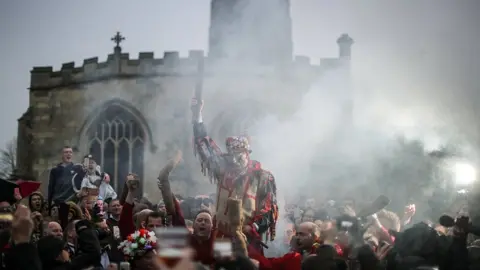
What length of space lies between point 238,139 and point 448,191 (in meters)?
6.17

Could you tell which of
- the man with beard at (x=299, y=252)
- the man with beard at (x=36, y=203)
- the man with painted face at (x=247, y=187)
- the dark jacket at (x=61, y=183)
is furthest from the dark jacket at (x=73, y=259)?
the dark jacket at (x=61, y=183)

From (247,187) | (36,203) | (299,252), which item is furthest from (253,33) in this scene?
(299,252)

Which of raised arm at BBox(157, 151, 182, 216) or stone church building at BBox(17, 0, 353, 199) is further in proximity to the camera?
stone church building at BBox(17, 0, 353, 199)

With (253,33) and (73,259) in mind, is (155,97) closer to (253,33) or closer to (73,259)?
(253,33)

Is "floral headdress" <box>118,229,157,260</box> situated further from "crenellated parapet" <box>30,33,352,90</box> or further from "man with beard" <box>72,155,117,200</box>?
"crenellated parapet" <box>30,33,352,90</box>

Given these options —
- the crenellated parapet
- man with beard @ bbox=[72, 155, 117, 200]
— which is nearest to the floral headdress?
man with beard @ bbox=[72, 155, 117, 200]

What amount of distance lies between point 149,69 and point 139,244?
16.3 m

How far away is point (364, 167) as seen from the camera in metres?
14.6

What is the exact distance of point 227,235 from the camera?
6359 mm

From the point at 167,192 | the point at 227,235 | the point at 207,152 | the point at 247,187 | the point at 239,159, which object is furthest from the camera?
the point at 207,152

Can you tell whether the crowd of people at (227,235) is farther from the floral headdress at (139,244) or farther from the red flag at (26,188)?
the red flag at (26,188)

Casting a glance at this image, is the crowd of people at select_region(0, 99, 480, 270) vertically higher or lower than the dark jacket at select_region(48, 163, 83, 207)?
lower

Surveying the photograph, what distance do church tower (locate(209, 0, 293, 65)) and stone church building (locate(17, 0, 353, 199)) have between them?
1.1 inches

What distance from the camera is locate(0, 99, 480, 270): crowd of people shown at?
216 inches
